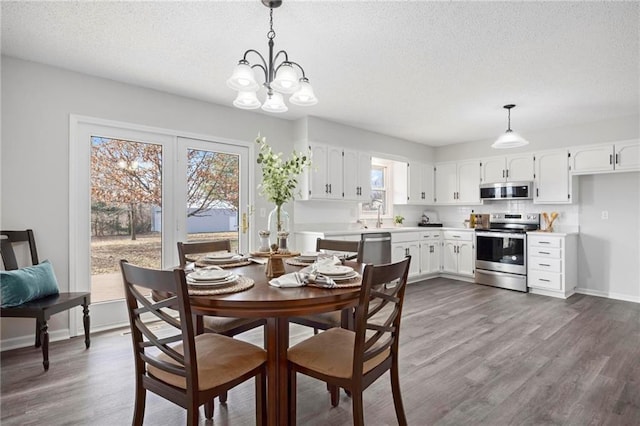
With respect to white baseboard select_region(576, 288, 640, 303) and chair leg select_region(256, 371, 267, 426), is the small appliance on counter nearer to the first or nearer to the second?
white baseboard select_region(576, 288, 640, 303)

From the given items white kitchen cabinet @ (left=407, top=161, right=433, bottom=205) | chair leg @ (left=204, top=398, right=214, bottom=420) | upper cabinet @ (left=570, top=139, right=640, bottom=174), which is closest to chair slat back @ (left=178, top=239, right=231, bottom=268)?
chair leg @ (left=204, top=398, right=214, bottom=420)

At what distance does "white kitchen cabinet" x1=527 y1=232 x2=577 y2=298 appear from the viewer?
464 cm

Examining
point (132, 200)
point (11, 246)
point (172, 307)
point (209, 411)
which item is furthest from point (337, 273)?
point (11, 246)

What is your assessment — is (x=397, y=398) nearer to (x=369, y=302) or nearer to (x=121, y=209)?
(x=369, y=302)

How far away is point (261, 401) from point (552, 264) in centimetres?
471

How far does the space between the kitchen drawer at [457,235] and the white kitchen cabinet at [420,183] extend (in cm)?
75

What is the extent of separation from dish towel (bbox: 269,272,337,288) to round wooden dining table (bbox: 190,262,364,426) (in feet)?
0.08

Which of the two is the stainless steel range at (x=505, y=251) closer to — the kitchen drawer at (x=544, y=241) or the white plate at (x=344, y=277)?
the kitchen drawer at (x=544, y=241)

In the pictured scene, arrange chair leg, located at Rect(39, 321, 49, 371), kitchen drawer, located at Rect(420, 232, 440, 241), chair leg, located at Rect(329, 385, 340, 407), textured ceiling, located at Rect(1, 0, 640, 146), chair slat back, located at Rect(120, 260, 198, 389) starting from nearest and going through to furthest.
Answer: chair slat back, located at Rect(120, 260, 198, 389)
chair leg, located at Rect(329, 385, 340, 407)
textured ceiling, located at Rect(1, 0, 640, 146)
chair leg, located at Rect(39, 321, 49, 371)
kitchen drawer, located at Rect(420, 232, 440, 241)

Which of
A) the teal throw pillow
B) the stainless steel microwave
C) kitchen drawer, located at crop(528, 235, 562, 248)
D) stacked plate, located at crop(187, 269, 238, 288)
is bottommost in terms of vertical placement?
the teal throw pillow

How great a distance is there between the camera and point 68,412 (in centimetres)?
197

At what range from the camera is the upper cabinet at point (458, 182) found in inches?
234

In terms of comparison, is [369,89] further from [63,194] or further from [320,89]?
[63,194]

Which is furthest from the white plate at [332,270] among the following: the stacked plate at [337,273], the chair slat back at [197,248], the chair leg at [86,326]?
the chair leg at [86,326]
